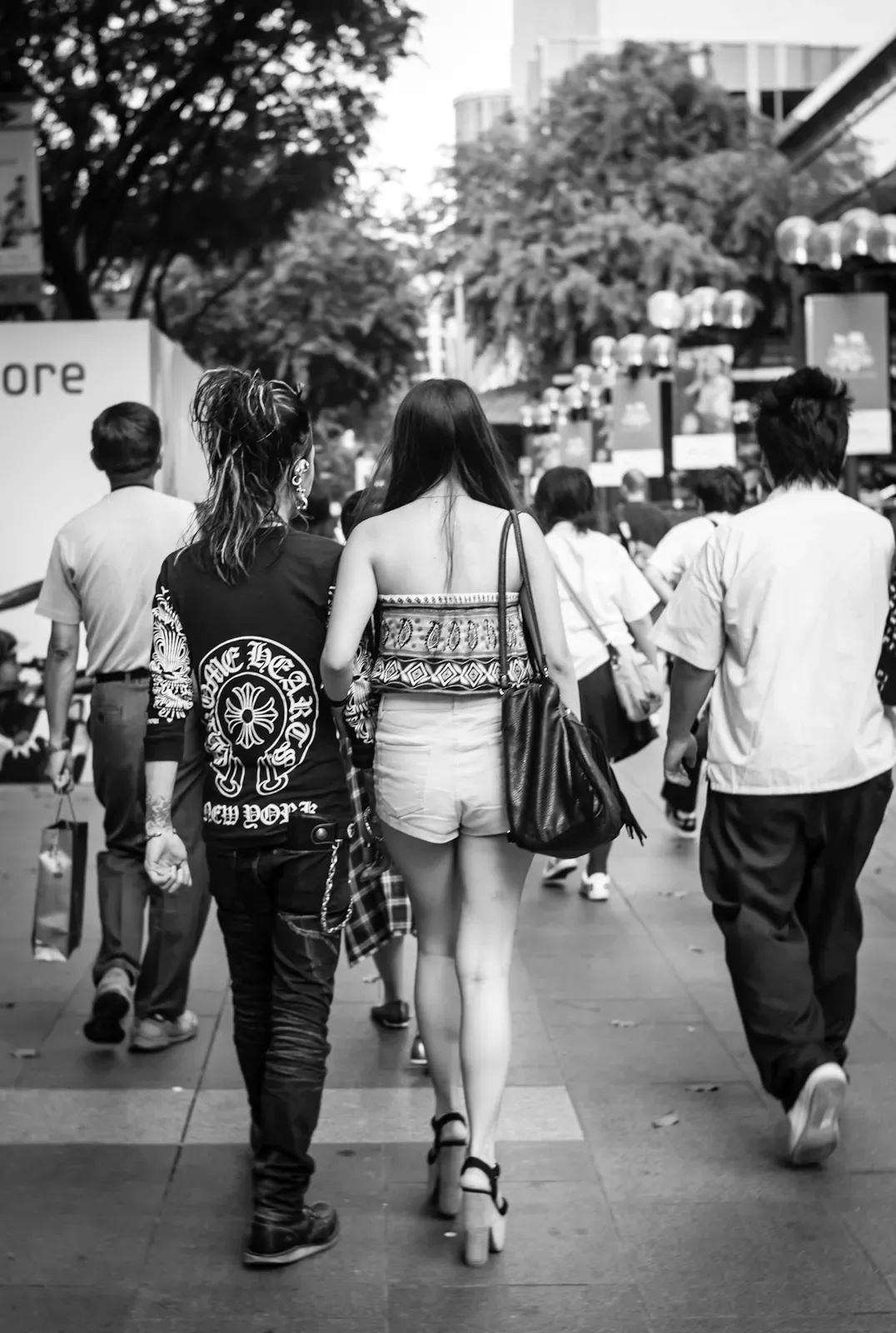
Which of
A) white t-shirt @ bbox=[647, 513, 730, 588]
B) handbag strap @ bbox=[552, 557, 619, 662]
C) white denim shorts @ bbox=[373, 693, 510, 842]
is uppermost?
white t-shirt @ bbox=[647, 513, 730, 588]

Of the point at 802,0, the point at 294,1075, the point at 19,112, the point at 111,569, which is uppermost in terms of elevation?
the point at 802,0

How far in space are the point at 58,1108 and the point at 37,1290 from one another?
4.12ft

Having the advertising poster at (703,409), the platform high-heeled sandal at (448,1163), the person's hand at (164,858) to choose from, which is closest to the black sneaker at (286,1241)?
the platform high-heeled sandal at (448,1163)

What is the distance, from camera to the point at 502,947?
3.97 m

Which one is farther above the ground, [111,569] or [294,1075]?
[111,569]

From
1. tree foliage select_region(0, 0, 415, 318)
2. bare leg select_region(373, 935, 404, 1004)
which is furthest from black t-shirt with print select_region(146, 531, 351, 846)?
tree foliage select_region(0, 0, 415, 318)

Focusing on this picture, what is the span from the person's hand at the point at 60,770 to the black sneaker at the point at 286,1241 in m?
1.96

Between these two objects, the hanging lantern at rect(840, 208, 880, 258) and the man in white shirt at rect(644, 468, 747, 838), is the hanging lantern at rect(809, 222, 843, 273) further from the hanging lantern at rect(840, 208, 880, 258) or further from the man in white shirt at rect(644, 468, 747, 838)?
the man in white shirt at rect(644, 468, 747, 838)

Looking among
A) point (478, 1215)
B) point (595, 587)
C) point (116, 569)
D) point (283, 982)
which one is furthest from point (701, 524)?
point (478, 1215)

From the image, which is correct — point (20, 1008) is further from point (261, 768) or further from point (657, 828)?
point (657, 828)

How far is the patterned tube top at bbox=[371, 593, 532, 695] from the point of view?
12.6 ft

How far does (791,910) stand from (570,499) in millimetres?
3322

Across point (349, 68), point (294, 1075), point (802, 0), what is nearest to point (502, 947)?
point (294, 1075)

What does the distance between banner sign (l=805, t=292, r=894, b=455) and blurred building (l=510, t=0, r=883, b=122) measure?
4141 centimetres
